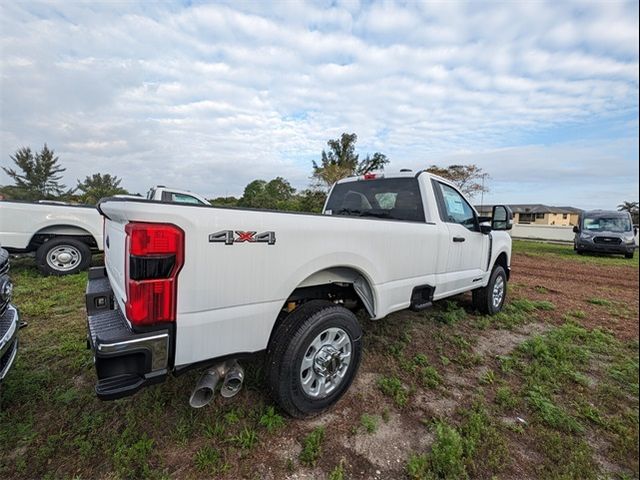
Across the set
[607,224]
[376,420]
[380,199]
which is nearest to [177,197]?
[380,199]

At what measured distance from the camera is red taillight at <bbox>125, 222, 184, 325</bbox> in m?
1.57

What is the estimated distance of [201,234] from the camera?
167cm

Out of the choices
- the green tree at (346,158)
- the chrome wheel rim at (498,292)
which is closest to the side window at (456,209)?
the chrome wheel rim at (498,292)

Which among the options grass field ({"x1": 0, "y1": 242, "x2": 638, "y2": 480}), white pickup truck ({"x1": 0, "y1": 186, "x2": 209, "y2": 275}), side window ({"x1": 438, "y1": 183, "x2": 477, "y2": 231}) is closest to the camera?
grass field ({"x1": 0, "y1": 242, "x2": 638, "y2": 480})

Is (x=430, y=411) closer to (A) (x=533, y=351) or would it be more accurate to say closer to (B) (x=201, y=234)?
(A) (x=533, y=351)

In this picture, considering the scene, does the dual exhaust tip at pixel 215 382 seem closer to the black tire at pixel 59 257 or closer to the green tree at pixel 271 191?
the black tire at pixel 59 257

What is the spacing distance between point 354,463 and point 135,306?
1619 millimetres

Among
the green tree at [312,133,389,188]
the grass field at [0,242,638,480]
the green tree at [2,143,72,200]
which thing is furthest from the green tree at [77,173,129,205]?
the grass field at [0,242,638,480]

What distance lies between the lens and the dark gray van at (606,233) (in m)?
13.3

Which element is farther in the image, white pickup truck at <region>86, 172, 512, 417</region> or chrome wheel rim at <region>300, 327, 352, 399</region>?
chrome wheel rim at <region>300, 327, 352, 399</region>

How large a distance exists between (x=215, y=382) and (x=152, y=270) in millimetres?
806

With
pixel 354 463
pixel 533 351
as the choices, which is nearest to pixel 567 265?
pixel 533 351

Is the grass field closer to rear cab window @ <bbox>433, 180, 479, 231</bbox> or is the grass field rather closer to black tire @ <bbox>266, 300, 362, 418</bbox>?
black tire @ <bbox>266, 300, 362, 418</bbox>

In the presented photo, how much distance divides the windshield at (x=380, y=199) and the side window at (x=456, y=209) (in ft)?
1.23
